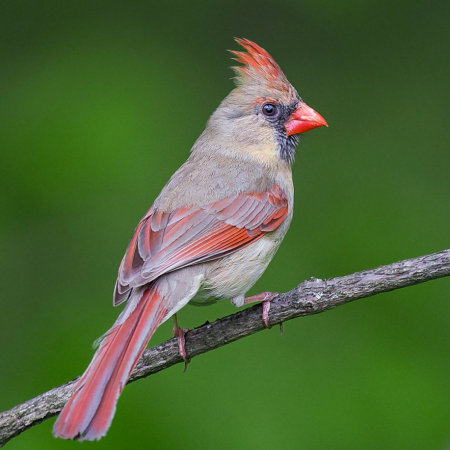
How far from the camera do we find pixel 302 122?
4668 millimetres

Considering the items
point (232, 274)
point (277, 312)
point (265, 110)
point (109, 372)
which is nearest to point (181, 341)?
point (232, 274)

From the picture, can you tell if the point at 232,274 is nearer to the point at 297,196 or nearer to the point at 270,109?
the point at 270,109

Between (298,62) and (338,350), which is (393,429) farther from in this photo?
(298,62)

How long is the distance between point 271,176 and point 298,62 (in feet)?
5.48

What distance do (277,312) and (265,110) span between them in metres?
1.24

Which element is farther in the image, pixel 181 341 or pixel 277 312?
pixel 181 341

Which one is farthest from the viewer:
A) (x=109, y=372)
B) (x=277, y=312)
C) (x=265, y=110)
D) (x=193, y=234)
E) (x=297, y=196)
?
(x=297, y=196)

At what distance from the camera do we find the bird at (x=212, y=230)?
3.43m

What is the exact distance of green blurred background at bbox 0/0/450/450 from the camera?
475 centimetres

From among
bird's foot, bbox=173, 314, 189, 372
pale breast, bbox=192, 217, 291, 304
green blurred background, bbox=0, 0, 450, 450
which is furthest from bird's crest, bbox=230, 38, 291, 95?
bird's foot, bbox=173, 314, 189, 372

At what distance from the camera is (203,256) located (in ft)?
12.8

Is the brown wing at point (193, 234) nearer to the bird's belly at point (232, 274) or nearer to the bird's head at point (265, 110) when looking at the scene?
the bird's belly at point (232, 274)

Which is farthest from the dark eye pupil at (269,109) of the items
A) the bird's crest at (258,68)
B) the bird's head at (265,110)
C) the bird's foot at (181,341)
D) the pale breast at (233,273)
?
the bird's foot at (181,341)

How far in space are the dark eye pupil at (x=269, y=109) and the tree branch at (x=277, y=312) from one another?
1.14 meters
